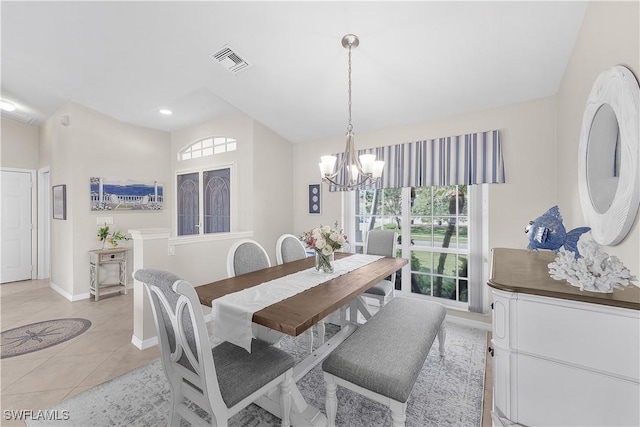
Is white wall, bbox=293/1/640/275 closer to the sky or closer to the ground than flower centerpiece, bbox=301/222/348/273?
closer to the sky

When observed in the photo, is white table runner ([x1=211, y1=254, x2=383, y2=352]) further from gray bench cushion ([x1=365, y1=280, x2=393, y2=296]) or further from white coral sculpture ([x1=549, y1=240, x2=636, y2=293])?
white coral sculpture ([x1=549, y1=240, x2=636, y2=293])

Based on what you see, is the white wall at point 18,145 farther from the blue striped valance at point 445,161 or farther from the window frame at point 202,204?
the blue striped valance at point 445,161

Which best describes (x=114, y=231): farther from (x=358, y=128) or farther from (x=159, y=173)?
(x=358, y=128)

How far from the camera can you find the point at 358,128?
3.75 m

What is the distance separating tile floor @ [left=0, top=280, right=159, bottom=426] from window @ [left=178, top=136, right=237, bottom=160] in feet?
8.81

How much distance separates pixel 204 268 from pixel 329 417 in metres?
2.29

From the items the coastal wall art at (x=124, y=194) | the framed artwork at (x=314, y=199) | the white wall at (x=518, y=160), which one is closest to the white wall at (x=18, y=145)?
the coastal wall art at (x=124, y=194)

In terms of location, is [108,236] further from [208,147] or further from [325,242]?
[325,242]

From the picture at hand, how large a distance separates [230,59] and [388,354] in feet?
10.1

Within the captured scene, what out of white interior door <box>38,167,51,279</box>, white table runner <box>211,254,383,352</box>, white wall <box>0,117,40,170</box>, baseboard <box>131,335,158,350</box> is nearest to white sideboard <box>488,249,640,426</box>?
white table runner <box>211,254,383,352</box>

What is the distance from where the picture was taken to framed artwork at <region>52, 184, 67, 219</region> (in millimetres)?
3910

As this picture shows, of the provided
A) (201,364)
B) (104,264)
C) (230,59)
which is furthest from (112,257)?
(201,364)

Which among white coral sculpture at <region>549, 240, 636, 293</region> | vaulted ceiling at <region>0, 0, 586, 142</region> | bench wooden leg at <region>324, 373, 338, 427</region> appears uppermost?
vaulted ceiling at <region>0, 0, 586, 142</region>

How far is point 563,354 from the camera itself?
0.99 meters
